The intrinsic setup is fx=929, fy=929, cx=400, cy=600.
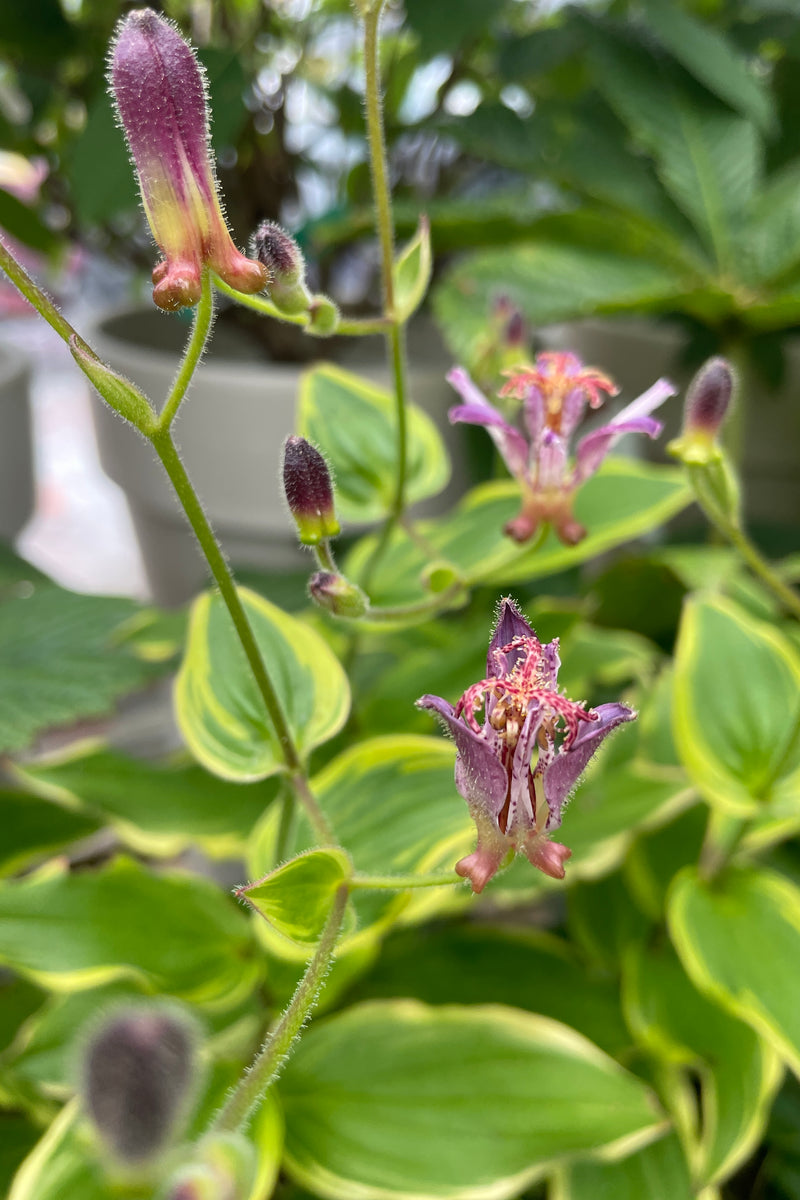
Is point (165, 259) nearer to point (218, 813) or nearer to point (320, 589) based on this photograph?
point (320, 589)

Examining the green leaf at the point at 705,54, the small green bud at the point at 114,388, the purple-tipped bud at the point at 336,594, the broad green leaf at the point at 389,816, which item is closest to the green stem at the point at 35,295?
the small green bud at the point at 114,388

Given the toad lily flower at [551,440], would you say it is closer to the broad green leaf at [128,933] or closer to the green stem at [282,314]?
the green stem at [282,314]

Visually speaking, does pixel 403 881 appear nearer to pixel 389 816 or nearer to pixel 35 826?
pixel 389 816

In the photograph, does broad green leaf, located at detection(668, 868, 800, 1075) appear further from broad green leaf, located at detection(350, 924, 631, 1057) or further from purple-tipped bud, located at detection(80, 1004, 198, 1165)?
purple-tipped bud, located at detection(80, 1004, 198, 1165)

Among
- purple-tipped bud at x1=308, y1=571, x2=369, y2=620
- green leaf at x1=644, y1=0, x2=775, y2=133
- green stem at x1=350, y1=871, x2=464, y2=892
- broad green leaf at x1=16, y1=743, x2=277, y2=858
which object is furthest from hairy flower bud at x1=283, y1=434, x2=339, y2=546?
green leaf at x1=644, y1=0, x2=775, y2=133

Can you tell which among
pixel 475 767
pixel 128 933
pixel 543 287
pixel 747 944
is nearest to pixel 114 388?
pixel 475 767

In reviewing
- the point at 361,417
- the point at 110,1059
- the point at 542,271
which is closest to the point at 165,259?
the point at 110,1059
